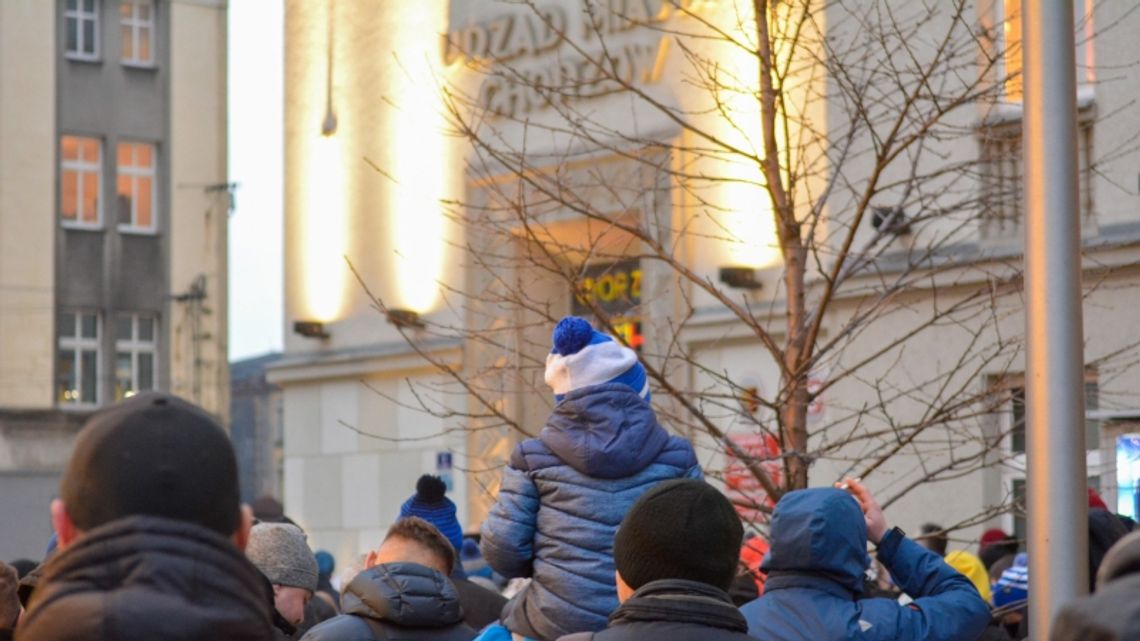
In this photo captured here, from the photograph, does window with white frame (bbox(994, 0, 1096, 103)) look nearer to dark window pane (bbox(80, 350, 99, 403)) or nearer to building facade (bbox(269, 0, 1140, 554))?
building facade (bbox(269, 0, 1140, 554))

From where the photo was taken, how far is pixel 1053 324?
5.68m

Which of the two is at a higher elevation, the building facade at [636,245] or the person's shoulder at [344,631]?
the building facade at [636,245]

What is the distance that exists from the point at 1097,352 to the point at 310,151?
10.8 meters

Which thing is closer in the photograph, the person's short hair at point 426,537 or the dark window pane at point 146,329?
the person's short hair at point 426,537

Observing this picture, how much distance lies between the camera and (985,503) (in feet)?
50.9

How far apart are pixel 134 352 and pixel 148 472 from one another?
39.6m

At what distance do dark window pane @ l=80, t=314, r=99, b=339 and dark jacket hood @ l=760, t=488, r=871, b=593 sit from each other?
37.0m

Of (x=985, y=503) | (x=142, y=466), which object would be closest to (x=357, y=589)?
(x=142, y=466)

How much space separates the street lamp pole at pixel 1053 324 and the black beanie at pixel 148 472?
341 cm

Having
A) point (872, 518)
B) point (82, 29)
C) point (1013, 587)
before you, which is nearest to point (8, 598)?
point (872, 518)

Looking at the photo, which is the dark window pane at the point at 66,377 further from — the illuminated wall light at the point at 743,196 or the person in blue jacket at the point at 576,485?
the person in blue jacket at the point at 576,485

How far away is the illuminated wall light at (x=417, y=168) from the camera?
20.8 m

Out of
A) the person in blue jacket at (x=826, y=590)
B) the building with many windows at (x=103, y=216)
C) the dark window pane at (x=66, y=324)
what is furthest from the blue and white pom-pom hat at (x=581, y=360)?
the dark window pane at (x=66, y=324)

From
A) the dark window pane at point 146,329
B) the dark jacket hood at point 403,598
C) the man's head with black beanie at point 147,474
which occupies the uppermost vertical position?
the dark window pane at point 146,329
